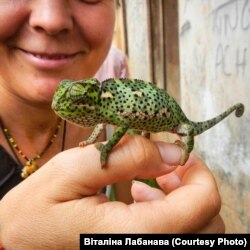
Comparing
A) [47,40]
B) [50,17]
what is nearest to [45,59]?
[47,40]

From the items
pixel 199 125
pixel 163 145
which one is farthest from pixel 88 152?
pixel 199 125

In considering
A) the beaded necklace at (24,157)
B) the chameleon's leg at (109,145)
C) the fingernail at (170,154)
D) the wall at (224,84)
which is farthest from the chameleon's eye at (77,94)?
the wall at (224,84)

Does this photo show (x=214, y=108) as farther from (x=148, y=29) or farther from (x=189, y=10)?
(x=148, y=29)

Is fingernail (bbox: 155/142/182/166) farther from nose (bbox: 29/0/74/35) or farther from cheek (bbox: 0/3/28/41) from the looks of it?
cheek (bbox: 0/3/28/41)

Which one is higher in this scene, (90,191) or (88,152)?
(88,152)

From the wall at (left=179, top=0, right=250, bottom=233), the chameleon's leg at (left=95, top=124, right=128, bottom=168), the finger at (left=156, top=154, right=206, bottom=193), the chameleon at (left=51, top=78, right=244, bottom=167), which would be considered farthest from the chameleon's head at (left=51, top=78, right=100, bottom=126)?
the wall at (left=179, top=0, right=250, bottom=233)

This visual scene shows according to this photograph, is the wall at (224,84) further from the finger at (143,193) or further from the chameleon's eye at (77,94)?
the chameleon's eye at (77,94)

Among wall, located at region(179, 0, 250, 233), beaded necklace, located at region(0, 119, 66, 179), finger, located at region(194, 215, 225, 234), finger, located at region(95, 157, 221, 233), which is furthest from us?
wall, located at region(179, 0, 250, 233)
